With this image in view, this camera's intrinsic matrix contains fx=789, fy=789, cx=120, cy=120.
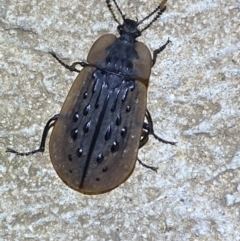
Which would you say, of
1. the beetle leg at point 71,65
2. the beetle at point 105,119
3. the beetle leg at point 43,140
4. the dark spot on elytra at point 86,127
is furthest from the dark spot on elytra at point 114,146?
the beetle leg at point 71,65

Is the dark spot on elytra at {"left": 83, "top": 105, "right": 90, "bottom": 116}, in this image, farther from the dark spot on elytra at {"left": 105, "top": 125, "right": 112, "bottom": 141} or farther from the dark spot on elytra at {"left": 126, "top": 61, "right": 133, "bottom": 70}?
the dark spot on elytra at {"left": 126, "top": 61, "right": 133, "bottom": 70}

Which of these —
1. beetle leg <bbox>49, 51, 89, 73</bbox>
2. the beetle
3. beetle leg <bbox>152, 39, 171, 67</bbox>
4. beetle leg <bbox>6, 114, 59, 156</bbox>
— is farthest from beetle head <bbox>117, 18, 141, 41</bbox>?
beetle leg <bbox>6, 114, 59, 156</bbox>

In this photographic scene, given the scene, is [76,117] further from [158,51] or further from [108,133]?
[158,51]

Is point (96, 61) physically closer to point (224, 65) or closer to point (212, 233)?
point (224, 65)

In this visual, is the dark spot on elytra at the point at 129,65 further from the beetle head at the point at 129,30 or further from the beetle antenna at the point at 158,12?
the beetle antenna at the point at 158,12

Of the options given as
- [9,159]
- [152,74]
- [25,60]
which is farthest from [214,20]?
[9,159]

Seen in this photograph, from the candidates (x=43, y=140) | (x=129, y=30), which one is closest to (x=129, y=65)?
(x=129, y=30)

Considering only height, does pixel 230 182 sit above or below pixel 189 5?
below
